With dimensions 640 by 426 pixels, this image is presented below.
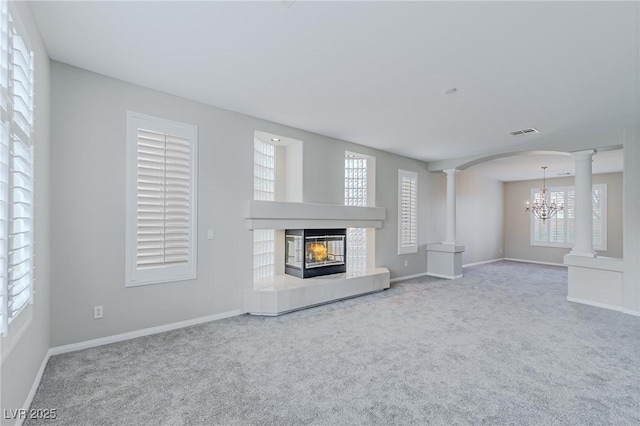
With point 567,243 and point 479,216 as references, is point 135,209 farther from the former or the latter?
point 567,243

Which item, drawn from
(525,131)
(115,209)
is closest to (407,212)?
(525,131)

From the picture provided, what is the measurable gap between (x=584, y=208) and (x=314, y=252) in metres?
4.53

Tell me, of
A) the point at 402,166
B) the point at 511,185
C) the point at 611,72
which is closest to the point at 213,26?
the point at 611,72

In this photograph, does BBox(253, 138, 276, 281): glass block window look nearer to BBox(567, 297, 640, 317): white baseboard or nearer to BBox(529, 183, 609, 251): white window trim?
BBox(567, 297, 640, 317): white baseboard

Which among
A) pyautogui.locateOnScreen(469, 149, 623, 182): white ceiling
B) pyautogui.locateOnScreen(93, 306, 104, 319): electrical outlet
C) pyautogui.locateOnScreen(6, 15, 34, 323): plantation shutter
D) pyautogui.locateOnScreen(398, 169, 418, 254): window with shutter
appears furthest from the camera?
pyautogui.locateOnScreen(398, 169, 418, 254): window with shutter

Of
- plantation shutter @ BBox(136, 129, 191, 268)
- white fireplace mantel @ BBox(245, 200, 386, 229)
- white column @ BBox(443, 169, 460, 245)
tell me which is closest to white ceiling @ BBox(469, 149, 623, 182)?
white column @ BBox(443, 169, 460, 245)

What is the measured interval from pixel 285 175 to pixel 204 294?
2334mm

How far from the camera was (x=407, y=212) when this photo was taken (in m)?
6.77

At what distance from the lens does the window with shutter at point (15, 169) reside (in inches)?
62.1

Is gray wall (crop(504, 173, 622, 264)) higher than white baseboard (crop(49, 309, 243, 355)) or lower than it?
higher

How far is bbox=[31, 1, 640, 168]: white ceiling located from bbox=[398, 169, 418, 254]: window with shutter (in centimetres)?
254

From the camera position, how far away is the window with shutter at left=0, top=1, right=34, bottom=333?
5.18 feet

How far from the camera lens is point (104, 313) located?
3.10m

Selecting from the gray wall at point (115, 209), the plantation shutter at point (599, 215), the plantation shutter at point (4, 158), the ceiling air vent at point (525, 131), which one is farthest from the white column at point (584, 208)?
the plantation shutter at point (4, 158)
